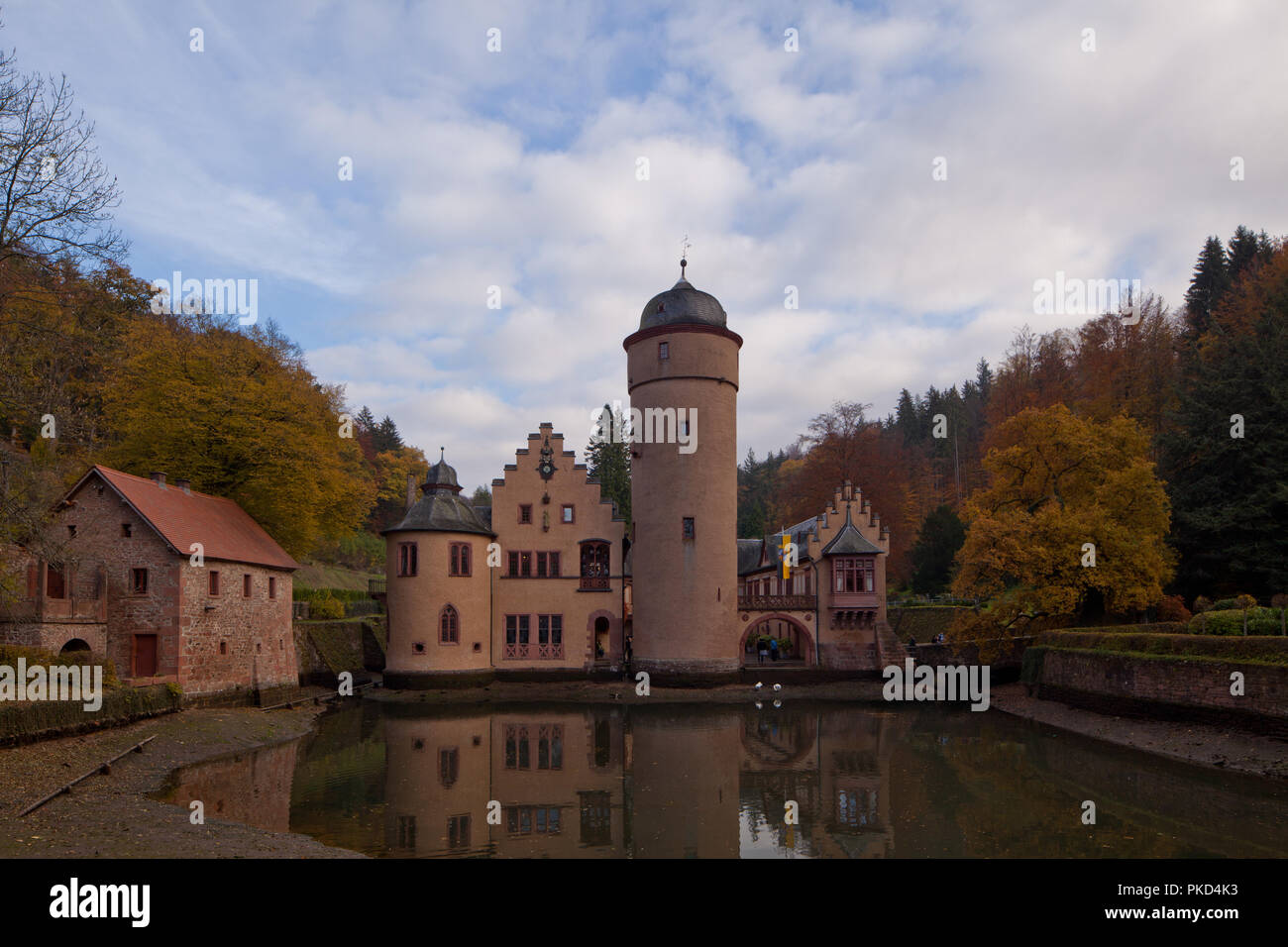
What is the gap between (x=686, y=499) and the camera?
35.0 meters

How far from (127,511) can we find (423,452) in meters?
46.3

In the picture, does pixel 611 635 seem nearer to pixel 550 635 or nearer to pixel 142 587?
pixel 550 635

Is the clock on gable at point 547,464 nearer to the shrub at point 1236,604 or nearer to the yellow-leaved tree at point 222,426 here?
the yellow-leaved tree at point 222,426

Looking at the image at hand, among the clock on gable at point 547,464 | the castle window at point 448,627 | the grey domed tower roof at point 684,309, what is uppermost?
the grey domed tower roof at point 684,309

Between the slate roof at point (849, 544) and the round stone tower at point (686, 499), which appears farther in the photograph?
the slate roof at point (849, 544)

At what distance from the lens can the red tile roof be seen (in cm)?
2575

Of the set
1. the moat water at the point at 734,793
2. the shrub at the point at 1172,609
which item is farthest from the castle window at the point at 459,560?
the shrub at the point at 1172,609

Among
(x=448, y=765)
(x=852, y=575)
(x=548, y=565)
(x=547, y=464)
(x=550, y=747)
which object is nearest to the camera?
(x=448, y=765)

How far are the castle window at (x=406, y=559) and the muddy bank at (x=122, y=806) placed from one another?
515 inches

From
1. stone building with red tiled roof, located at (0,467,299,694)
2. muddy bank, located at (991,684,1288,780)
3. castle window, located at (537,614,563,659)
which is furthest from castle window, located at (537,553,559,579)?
muddy bank, located at (991,684,1288,780)

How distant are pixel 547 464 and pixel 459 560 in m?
5.77

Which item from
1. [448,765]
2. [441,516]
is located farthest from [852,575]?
A: [448,765]

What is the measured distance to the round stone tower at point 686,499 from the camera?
34750 millimetres
